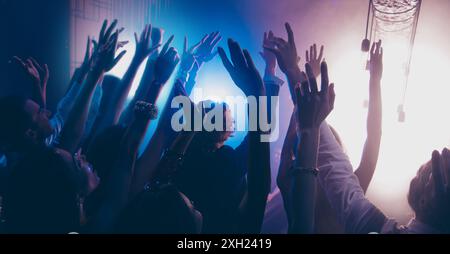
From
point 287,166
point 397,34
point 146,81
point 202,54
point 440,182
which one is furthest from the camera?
point 397,34

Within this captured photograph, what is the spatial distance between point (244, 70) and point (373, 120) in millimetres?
571

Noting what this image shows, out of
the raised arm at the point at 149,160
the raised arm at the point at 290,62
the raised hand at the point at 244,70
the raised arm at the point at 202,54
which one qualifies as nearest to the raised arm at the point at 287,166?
the raised arm at the point at 290,62

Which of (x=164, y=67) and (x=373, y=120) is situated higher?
(x=164, y=67)

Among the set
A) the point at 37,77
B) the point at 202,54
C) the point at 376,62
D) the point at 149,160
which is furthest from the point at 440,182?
the point at 37,77

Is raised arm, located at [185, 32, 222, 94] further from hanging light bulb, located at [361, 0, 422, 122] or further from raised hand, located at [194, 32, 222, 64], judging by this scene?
hanging light bulb, located at [361, 0, 422, 122]

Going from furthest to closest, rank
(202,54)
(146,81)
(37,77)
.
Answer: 1. (202,54)
2. (146,81)
3. (37,77)

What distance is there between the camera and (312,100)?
2.96 ft

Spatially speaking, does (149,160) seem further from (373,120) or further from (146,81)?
(373,120)

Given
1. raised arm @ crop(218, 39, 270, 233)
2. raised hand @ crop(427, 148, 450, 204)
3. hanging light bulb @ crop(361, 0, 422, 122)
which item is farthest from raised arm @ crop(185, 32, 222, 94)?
raised hand @ crop(427, 148, 450, 204)

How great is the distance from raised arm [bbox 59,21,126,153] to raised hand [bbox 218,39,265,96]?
50 centimetres

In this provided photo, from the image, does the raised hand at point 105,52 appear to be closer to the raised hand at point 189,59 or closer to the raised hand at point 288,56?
the raised hand at point 189,59

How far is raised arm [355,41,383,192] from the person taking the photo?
4.02 ft

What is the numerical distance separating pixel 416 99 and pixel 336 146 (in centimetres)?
91
